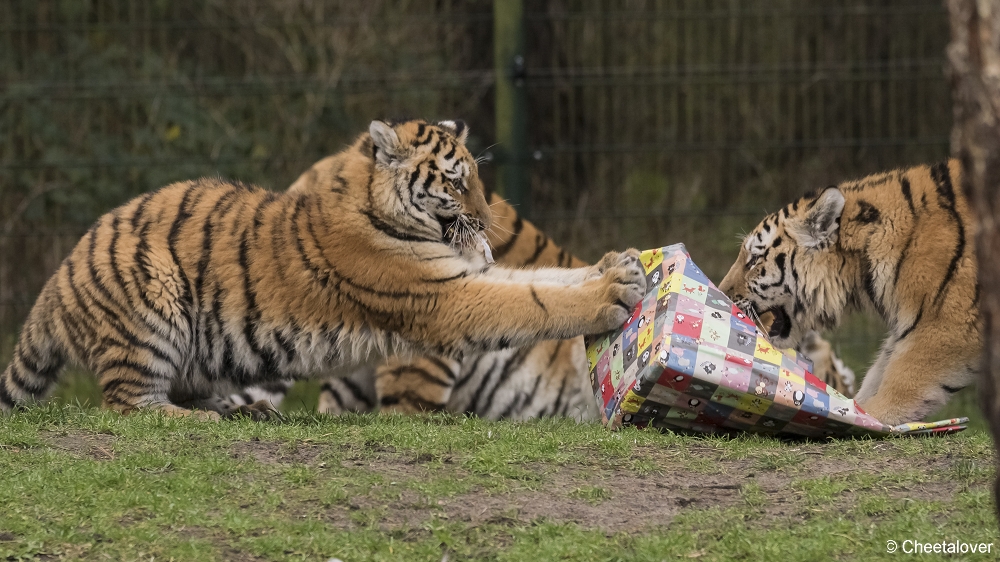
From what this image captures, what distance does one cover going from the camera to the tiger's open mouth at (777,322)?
185 inches

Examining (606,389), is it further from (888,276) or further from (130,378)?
(130,378)

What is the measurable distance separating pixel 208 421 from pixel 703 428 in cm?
164

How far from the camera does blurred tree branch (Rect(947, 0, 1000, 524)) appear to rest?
6.97ft

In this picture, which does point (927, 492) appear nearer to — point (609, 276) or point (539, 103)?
point (609, 276)

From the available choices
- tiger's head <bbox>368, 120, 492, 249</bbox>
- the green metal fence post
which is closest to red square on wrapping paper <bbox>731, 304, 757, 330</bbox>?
tiger's head <bbox>368, 120, 492, 249</bbox>

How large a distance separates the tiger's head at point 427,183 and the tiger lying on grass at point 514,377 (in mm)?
939

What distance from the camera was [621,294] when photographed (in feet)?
13.4

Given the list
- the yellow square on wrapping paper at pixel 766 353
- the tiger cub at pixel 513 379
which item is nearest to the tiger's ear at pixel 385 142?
the tiger cub at pixel 513 379

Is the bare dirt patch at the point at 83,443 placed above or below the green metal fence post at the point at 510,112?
below

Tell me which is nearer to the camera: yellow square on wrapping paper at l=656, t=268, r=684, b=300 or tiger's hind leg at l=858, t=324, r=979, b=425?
yellow square on wrapping paper at l=656, t=268, r=684, b=300

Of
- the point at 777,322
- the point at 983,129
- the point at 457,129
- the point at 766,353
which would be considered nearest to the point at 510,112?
the point at 457,129

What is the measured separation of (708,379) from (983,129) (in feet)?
5.19

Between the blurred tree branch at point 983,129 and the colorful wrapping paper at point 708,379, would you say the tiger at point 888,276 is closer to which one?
the colorful wrapping paper at point 708,379

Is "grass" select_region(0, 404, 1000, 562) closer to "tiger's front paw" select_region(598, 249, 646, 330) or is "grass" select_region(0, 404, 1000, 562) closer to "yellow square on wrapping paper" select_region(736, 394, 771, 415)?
"yellow square on wrapping paper" select_region(736, 394, 771, 415)
